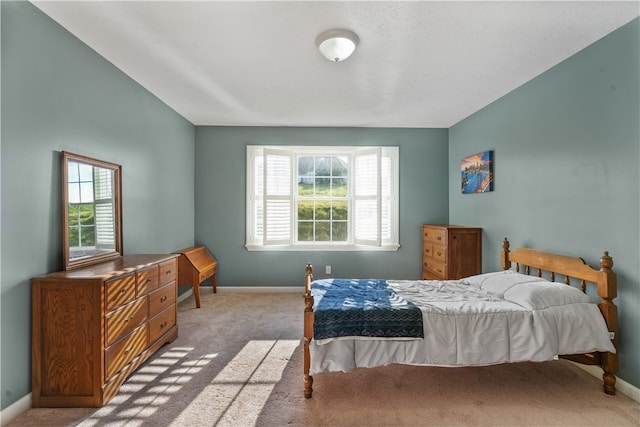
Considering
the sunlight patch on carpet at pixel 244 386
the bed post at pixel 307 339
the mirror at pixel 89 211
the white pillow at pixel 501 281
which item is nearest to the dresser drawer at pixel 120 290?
the mirror at pixel 89 211

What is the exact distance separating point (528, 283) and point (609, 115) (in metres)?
1.41

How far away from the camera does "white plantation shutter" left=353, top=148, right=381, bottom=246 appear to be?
4.73 meters

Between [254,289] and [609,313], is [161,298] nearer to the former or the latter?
→ [254,289]

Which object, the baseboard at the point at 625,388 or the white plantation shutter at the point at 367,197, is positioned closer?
the baseboard at the point at 625,388

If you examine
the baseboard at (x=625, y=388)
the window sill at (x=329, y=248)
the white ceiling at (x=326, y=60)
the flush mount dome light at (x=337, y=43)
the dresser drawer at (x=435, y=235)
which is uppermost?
the white ceiling at (x=326, y=60)

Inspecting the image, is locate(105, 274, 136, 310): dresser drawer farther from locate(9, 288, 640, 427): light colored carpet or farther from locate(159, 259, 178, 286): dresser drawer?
locate(9, 288, 640, 427): light colored carpet

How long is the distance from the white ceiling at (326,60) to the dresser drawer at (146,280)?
1838 millimetres

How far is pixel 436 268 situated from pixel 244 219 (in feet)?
9.68

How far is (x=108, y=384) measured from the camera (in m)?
2.06

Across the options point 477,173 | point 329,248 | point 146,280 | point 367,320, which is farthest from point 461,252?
point 146,280

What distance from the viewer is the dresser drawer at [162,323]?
8.56 feet

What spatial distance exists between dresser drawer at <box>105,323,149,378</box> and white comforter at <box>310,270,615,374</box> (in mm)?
1380

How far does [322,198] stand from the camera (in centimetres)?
494

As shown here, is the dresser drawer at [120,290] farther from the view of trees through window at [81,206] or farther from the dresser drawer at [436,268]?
the dresser drawer at [436,268]
